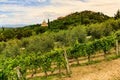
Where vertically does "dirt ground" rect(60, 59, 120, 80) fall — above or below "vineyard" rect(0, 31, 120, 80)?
below

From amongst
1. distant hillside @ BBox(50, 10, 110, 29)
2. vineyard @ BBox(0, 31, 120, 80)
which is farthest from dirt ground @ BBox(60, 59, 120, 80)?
distant hillside @ BBox(50, 10, 110, 29)

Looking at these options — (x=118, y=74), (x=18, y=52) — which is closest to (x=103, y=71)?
(x=118, y=74)

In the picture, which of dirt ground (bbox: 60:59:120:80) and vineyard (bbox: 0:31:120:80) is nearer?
dirt ground (bbox: 60:59:120:80)

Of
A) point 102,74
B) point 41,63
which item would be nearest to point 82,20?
point 41,63

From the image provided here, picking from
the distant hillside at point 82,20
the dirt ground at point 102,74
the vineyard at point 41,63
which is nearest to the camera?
the dirt ground at point 102,74

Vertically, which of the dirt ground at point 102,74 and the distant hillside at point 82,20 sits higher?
the distant hillside at point 82,20

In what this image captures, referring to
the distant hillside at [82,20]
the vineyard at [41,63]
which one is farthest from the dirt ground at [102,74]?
the distant hillside at [82,20]

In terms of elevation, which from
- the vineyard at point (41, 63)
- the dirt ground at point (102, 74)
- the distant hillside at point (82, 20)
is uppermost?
the distant hillside at point (82, 20)

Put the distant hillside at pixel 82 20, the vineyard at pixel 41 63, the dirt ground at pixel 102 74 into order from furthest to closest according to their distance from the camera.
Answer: the distant hillside at pixel 82 20 < the vineyard at pixel 41 63 < the dirt ground at pixel 102 74

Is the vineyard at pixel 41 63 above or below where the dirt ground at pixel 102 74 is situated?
above

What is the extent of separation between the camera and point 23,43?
6181 cm

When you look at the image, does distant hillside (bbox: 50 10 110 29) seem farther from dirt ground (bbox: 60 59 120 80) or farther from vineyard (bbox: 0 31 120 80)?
dirt ground (bbox: 60 59 120 80)

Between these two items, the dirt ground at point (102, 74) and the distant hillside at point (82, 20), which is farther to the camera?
the distant hillside at point (82, 20)

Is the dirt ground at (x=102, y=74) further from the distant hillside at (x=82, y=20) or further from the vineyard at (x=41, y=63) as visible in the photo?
the distant hillside at (x=82, y=20)
